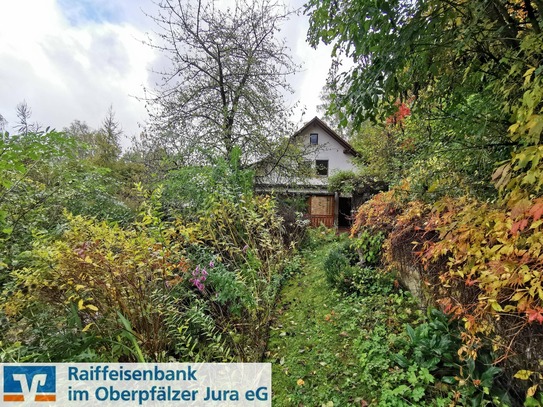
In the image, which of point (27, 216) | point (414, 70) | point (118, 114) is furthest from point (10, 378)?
point (118, 114)

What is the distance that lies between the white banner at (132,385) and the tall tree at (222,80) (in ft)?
16.0

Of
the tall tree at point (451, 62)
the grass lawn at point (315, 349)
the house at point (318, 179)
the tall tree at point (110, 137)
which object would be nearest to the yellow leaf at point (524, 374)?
the grass lawn at point (315, 349)

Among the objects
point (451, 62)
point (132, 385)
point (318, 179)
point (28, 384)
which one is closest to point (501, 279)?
point (451, 62)

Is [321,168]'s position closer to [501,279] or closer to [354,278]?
[354,278]

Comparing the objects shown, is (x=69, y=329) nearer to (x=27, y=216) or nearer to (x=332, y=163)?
(x=27, y=216)

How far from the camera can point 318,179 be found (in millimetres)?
12352

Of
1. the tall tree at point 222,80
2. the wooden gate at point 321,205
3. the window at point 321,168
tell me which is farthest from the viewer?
the wooden gate at point 321,205

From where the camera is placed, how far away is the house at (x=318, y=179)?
7285 mm

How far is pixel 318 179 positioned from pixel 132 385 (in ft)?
37.0

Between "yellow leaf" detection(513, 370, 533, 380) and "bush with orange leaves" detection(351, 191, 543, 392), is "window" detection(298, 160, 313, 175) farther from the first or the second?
"yellow leaf" detection(513, 370, 533, 380)

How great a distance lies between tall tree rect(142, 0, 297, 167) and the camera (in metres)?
6.31

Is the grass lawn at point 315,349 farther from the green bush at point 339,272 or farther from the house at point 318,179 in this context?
the house at point 318,179

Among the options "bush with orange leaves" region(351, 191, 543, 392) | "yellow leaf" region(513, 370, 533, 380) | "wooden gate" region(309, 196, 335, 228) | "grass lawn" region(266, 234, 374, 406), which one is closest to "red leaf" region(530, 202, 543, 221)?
"bush with orange leaves" region(351, 191, 543, 392)

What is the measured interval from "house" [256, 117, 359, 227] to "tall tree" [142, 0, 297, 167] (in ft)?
3.00
